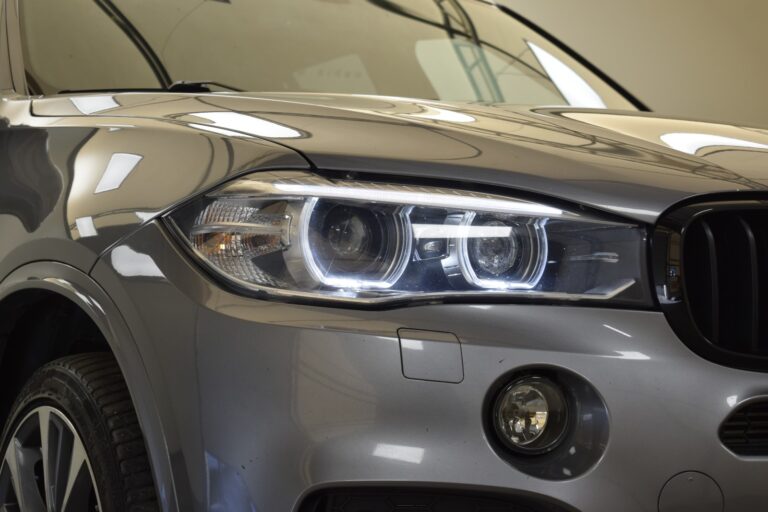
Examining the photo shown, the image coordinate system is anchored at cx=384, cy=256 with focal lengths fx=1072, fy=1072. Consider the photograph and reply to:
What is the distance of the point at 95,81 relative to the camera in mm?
2201

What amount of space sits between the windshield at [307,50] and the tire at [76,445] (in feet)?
2.37

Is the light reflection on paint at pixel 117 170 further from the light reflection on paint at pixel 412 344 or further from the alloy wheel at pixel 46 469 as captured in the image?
the light reflection on paint at pixel 412 344

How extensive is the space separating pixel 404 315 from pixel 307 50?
140 cm

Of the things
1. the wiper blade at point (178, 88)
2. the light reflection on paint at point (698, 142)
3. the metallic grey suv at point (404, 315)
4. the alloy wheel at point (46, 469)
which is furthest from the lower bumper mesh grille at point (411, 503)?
the wiper blade at point (178, 88)

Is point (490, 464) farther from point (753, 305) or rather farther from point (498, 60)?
point (498, 60)

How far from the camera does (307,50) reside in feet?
8.47

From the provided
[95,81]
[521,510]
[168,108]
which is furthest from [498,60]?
[521,510]

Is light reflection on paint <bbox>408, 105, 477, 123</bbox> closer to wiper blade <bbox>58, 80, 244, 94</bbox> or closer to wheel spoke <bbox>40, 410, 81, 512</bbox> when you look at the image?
wiper blade <bbox>58, 80, 244, 94</bbox>

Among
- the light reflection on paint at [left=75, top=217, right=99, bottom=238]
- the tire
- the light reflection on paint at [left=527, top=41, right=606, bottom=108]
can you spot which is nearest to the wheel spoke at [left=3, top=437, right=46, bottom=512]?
the tire

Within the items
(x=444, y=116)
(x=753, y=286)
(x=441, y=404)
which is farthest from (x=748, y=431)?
(x=444, y=116)

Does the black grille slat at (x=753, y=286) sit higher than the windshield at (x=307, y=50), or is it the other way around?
the windshield at (x=307, y=50)

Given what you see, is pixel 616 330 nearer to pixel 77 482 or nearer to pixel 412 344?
pixel 412 344

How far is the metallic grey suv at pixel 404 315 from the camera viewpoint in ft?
4.26

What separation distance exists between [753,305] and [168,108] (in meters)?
0.96
